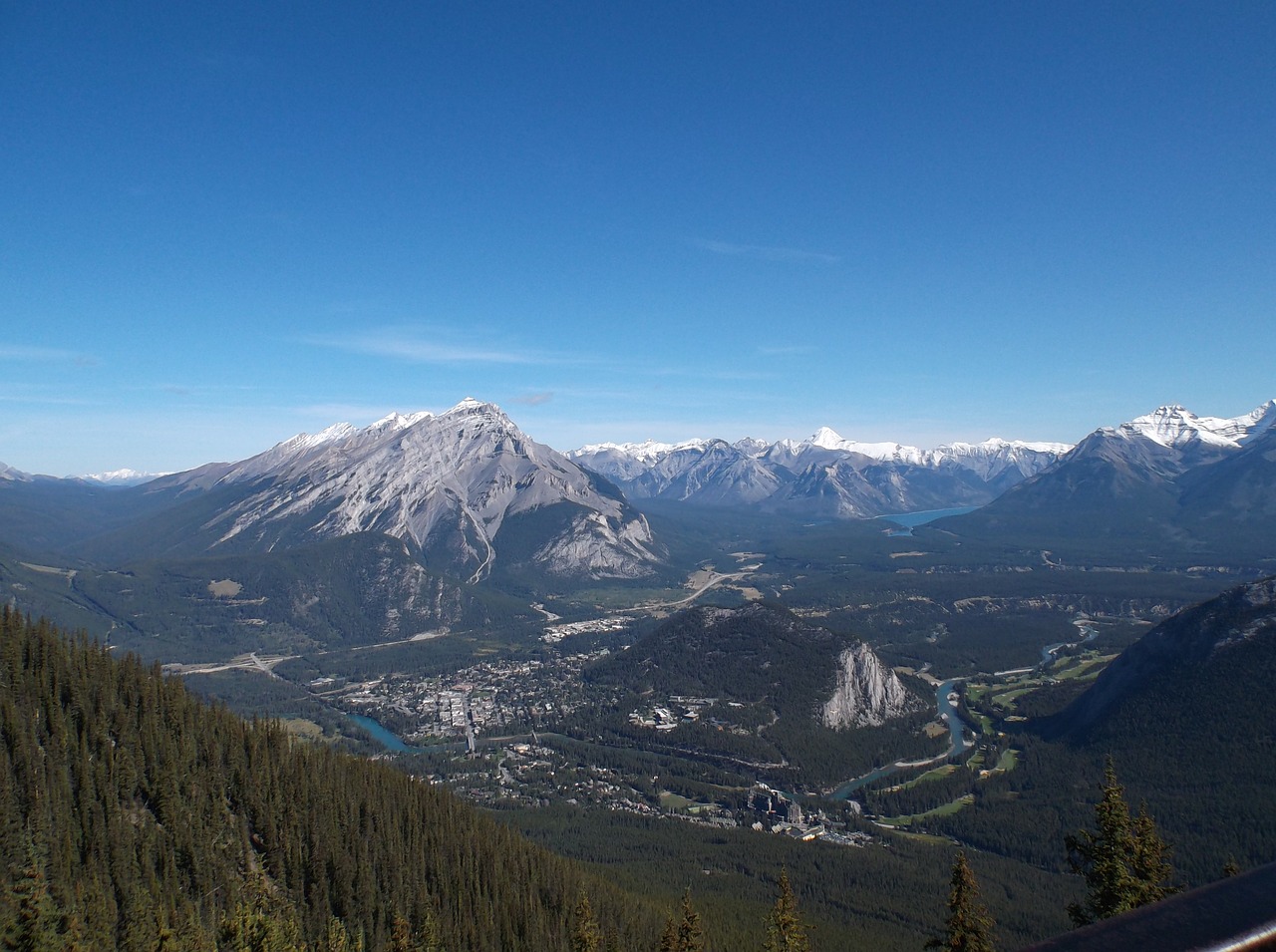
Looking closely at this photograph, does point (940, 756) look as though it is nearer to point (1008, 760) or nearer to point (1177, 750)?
point (1008, 760)

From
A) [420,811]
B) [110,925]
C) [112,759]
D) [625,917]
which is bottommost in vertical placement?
[625,917]

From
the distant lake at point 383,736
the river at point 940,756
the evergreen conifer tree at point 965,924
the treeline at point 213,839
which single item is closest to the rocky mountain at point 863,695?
the river at point 940,756

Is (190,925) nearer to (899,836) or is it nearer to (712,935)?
(712,935)

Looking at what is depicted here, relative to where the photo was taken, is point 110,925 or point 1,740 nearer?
point 110,925

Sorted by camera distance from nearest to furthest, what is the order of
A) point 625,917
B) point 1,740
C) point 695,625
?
point 1,740 → point 625,917 → point 695,625

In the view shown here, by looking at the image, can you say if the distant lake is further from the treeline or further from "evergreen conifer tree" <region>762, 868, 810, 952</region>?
"evergreen conifer tree" <region>762, 868, 810, 952</region>

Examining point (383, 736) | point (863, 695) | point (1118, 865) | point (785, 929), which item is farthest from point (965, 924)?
point (383, 736)

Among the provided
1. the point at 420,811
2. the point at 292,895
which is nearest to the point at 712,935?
the point at 420,811
